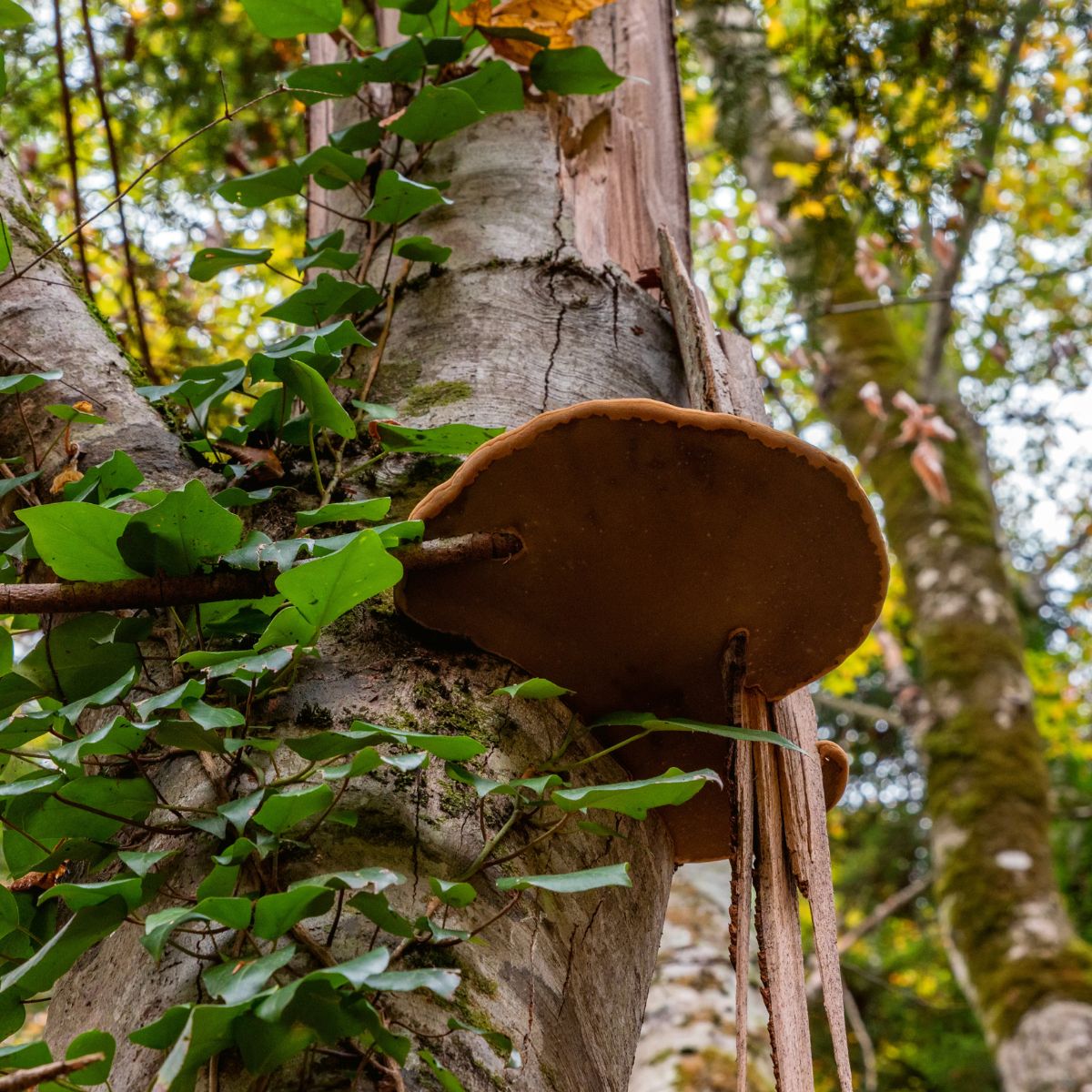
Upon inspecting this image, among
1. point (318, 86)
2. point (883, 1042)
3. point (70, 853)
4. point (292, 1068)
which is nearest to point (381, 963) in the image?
point (292, 1068)

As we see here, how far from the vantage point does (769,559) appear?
1.41 meters

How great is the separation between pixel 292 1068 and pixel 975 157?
5.04m

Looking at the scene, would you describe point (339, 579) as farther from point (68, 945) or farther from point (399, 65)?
point (399, 65)

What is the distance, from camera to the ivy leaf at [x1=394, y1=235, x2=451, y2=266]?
1950 millimetres

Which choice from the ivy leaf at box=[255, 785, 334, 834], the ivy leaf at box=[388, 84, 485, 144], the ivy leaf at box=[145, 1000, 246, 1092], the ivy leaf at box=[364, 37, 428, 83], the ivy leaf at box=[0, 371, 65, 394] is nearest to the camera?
the ivy leaf at box=[145, 1000, 246, 1092]

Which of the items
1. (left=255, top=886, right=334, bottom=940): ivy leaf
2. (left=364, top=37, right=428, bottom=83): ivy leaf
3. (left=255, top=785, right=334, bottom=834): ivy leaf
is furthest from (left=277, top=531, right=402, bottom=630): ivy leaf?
(left=364, top=37, right=428, bottom=83): ivy leaf

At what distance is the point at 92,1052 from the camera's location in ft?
3.12

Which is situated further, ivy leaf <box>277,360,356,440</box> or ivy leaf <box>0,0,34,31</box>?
ivy leaf <box>0,0,34,31</box>

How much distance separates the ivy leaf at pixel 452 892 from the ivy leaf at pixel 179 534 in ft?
1.57

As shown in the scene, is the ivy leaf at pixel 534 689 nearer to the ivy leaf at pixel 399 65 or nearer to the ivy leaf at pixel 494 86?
the ivy leaf at pixel 494 86

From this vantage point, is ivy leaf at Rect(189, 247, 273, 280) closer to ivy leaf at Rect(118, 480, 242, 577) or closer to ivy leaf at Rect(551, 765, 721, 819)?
ivy leaf at Rect(118, 480, 242, 577)

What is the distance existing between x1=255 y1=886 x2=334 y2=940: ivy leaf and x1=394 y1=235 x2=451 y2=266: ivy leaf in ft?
4.14

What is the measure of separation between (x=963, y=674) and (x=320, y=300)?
514 cm

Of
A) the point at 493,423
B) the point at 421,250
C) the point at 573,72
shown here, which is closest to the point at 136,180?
the point at 421,250
